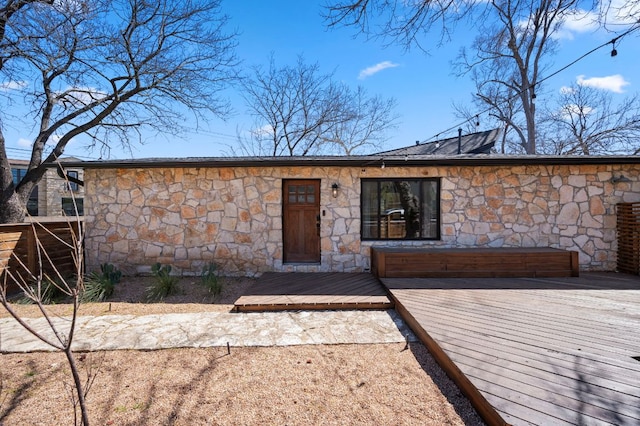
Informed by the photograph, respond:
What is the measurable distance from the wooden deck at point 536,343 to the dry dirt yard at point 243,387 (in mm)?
270

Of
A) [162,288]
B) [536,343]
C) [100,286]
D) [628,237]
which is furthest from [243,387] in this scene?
[628,237]

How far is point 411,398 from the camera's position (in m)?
2.44

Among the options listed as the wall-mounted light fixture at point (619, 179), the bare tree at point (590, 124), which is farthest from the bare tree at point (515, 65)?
the wall-mounted light fixture at point (619, 179)

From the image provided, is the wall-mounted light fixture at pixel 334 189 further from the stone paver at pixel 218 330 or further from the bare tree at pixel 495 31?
the bare tree at pixel 495 31

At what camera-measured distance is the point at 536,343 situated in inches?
115

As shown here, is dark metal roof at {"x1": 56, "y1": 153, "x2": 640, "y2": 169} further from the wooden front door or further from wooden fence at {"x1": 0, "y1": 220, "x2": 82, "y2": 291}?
wooden fence at {"x1": 0, "y1": 220, "x2": 82, "y2": 291}

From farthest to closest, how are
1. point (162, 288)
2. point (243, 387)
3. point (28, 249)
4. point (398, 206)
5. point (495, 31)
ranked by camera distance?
point (495, 31) → point (398, 206) → point (28, 249) → point (162, 288) → point (243, 387)

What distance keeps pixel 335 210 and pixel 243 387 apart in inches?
164

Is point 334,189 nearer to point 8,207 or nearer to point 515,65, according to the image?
point 8,207

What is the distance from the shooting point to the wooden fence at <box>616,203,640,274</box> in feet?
19.3

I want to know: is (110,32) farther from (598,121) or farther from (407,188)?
(598,121)

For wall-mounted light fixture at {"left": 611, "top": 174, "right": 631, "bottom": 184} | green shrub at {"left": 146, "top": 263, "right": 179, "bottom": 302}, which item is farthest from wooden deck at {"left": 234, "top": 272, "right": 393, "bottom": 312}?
wall-mounted light fixture at {"left": 611, "top": 174, "right": 631, "bottom": 184}

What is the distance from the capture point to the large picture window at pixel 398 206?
255 inches

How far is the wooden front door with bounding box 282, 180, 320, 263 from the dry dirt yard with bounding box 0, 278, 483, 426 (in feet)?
10.7
